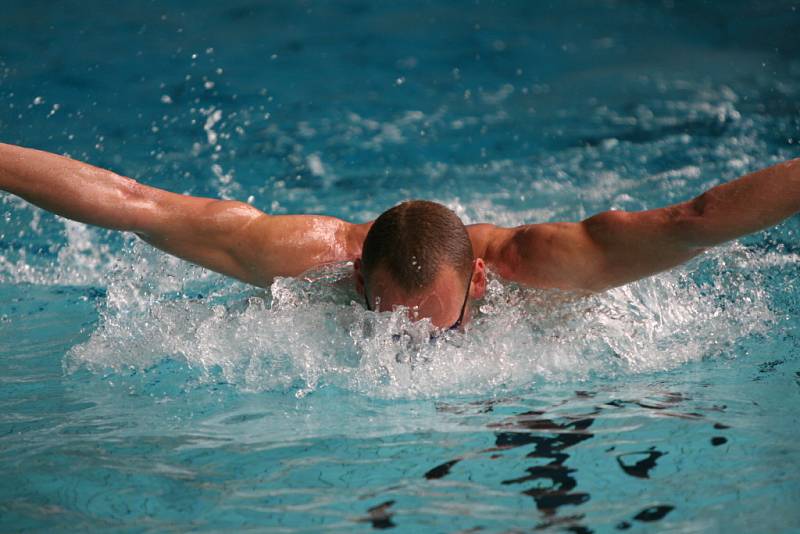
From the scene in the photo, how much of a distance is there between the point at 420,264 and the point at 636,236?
2.22 feet

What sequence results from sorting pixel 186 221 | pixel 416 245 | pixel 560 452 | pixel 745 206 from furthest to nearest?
pixel 186 221, pixel 416 245, pixel 745 206, pixel 560 452

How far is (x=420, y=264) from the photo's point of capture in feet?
8.57

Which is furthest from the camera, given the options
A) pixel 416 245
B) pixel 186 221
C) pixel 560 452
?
pixel 186 221

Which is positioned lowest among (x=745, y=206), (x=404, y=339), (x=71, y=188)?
(x=404, y=339)

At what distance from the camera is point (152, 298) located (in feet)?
12.0

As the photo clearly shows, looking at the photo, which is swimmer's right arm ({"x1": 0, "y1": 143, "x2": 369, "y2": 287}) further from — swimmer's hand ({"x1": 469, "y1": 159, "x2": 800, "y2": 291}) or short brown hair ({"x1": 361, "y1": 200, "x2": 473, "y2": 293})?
swimmer's hand ({"x1": 469, "y1": 159, "x2": 800, "y2": 291})

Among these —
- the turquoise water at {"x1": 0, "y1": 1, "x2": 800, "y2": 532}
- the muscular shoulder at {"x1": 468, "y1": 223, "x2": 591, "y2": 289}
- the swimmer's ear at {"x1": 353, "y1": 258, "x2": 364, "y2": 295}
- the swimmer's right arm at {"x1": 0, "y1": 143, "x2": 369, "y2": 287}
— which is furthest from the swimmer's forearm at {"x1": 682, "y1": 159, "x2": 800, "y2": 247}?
the swimmer's right arm at {"x1": 0, "y1": 143, "x2": 369, "y2": 287}

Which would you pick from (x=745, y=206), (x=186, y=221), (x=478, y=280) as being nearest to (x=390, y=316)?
(x=478, y=280)

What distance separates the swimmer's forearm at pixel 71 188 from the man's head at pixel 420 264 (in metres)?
0.82

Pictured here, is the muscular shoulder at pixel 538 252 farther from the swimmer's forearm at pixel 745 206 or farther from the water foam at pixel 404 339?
the swimmer's forearm at pixel 745 206

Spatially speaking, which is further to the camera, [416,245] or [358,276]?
[358,276]

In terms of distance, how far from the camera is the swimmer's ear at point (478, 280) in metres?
2.84

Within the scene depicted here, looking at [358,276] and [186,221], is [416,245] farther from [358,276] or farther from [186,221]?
[186,221]

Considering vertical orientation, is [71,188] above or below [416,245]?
above
